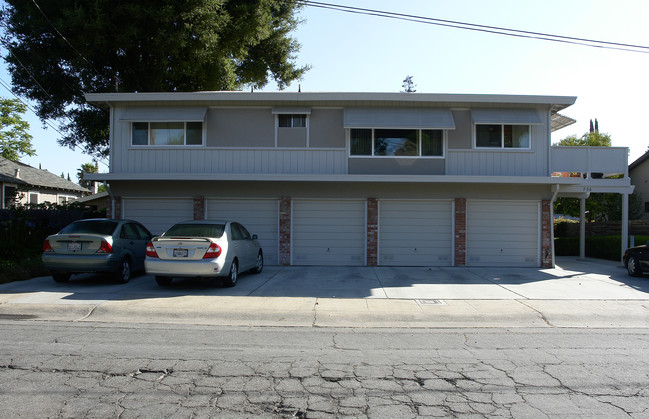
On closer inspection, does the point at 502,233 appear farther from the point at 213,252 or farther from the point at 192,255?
the point at 192,255

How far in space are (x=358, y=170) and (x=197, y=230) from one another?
5989 mm

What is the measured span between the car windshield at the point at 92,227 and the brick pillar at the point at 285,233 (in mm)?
5187

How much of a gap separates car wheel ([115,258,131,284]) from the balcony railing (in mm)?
13098

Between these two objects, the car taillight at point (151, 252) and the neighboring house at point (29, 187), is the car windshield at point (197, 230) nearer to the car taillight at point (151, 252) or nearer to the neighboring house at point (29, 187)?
the car taillight at point (151, 252)

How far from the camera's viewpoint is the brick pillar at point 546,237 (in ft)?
49.1

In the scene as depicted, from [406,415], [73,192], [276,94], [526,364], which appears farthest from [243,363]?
[73,192]

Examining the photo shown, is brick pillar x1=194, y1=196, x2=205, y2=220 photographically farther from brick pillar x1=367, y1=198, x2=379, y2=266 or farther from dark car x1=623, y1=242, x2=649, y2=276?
dark car x1=623, y1=242, x2=649, y2=276


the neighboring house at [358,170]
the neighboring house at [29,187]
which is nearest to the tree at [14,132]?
the neighboring house at [29,187]

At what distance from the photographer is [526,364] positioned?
564 cm

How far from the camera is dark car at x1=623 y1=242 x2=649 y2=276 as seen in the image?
43.1ft

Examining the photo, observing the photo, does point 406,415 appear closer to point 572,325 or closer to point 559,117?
point 572,325

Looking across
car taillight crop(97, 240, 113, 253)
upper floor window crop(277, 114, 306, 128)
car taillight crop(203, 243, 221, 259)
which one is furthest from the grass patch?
upper floor window crop(277, 114, 306, 128)

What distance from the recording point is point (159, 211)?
50.5ft

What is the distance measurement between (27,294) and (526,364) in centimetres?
959
